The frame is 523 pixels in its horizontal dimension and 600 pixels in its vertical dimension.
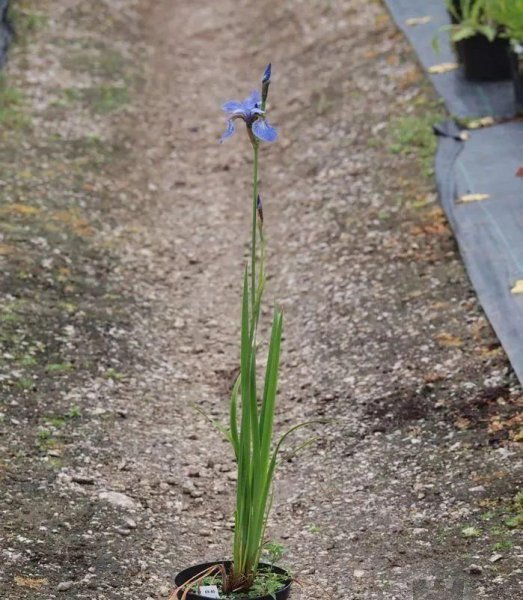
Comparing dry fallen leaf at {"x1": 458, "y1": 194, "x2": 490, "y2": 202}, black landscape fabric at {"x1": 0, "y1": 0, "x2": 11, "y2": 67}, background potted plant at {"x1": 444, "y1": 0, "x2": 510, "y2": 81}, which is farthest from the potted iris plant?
black landscape fabric at {"x1": 0, "y1": 0, "x2": 11, "y2": 67}

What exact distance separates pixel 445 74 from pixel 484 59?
269 millimetres

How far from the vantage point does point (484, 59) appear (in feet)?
17.6

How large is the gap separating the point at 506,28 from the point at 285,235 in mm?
1593

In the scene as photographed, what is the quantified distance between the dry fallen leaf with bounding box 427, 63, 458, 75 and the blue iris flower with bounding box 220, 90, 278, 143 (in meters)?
3.73

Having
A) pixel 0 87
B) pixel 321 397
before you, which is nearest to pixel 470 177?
pixel 321 397

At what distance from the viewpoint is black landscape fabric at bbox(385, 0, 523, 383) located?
3646 millimetres

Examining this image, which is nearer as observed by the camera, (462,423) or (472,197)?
(462,423)

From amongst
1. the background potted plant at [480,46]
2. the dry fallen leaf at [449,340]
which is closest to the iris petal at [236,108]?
the dry fallen leaf at [449,340]

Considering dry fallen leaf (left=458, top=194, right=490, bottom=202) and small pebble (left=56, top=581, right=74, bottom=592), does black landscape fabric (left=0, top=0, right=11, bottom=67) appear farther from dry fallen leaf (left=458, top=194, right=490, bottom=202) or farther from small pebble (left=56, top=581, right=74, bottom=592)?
small pebble (left=56, top=581, right=74, bottom=592)

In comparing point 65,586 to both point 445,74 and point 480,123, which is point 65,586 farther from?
point 445,74

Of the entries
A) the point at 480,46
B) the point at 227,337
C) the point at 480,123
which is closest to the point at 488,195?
the point at 480,123

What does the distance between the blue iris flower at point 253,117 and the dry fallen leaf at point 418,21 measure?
447cm

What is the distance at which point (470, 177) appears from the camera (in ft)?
14.5

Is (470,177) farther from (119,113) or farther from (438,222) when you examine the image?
(119,113)
